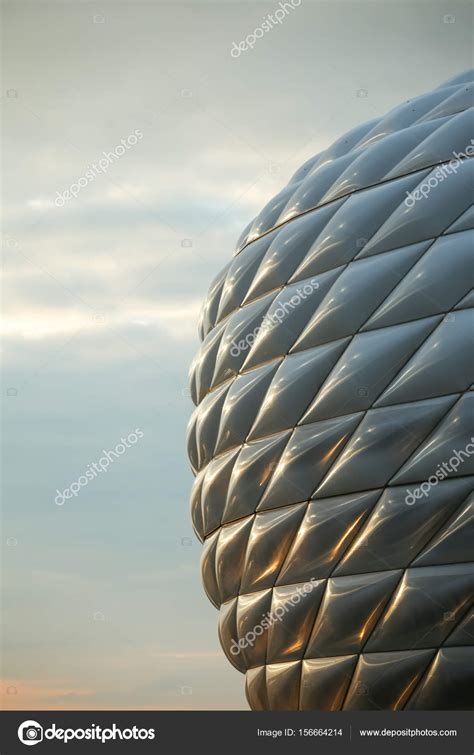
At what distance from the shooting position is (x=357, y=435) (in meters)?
14.5

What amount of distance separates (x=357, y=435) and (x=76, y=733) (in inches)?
216

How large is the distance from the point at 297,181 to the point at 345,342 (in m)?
5.12

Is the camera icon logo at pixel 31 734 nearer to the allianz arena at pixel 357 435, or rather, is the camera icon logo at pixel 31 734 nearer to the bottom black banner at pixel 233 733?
the bottom black banner at pixel 233 733


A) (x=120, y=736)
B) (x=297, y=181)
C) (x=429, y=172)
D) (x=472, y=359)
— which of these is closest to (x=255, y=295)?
(x=297, y=181)

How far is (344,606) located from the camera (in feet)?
47.9

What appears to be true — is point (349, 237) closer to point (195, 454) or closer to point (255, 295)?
point (255, 295)
